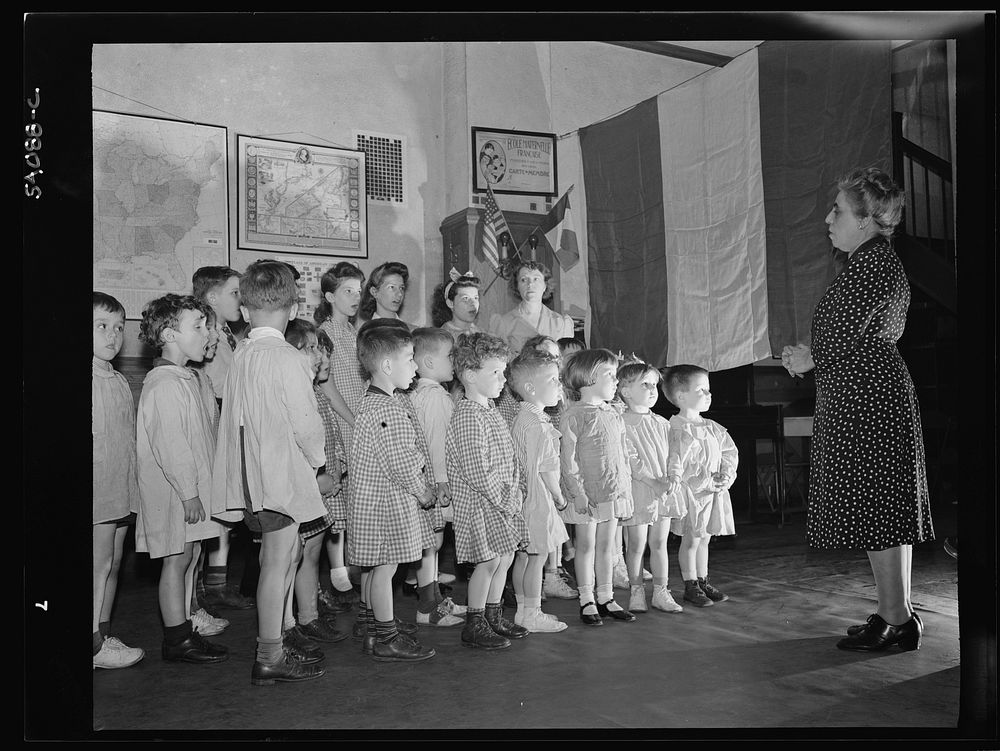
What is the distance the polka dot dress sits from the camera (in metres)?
3.10

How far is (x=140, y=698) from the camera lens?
284cm

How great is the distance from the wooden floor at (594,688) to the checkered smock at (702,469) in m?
0.44

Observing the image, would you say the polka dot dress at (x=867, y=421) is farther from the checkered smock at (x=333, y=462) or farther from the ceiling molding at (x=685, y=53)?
the checkered smock at (x=333, y=462)

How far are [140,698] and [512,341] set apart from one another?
220 cm

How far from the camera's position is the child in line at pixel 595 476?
3578mm

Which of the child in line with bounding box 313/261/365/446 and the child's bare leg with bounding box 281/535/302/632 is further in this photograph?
the child in line with bounding box 313/261/365/446

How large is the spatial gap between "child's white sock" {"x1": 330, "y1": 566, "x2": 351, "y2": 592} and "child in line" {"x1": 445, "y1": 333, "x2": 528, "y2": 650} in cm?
103

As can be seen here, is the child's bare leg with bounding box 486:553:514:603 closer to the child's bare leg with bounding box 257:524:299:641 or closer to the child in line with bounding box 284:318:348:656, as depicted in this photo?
the child in line with bounding box 284:318:348:656

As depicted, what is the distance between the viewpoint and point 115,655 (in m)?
3.11

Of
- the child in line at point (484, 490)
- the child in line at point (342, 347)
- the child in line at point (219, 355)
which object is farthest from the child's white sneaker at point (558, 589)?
the child in line at point (219, 355)

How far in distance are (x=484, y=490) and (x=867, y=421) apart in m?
1.45

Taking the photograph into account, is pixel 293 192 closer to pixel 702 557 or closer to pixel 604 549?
pixel 604 549

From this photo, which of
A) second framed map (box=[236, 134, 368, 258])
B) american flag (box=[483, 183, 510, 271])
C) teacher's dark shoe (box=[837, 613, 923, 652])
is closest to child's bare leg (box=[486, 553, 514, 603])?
teacher's dark shoe (box=[837, 613, 923, 652])
